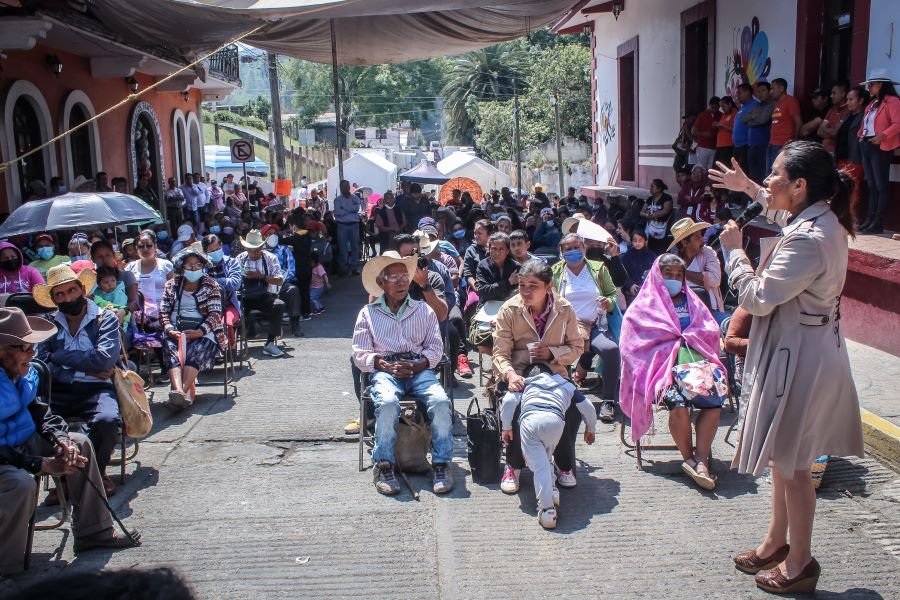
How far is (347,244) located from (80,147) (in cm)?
511

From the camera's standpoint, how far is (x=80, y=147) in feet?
51.5

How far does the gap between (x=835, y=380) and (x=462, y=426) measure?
144 inches

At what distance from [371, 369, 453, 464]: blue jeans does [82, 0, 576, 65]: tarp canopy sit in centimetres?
668

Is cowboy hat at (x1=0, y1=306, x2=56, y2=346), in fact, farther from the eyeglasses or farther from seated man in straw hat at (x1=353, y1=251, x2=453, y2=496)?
the eyeglasses

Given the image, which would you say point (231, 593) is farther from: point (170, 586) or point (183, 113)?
point (183, 113)

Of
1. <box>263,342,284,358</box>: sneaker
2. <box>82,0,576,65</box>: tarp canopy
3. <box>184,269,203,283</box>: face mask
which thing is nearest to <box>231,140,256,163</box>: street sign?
<box>82,0,576,65</box>: tarp canopy

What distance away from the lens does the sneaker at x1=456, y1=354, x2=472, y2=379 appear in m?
8.58

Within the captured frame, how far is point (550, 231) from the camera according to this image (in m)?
12.2

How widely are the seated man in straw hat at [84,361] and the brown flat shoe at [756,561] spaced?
3.76 meters

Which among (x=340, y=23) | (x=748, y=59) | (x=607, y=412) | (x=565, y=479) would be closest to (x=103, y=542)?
(x=565, y=479)

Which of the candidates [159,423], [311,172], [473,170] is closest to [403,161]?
[311,172]

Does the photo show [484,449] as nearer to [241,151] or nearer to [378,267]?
[378,267]

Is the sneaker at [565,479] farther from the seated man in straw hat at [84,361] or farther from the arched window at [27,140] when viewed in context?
the arched window at [27,140]

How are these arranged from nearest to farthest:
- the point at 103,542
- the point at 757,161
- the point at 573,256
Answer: the point at 103,542, the point at 573,256, the point at 757,161
